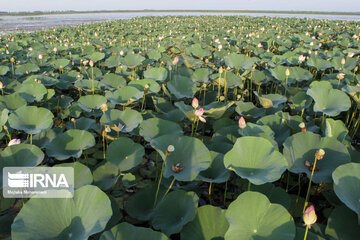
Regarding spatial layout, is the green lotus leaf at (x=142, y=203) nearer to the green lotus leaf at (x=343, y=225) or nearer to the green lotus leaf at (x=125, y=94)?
the green lotus leaf at (x=343, y=225)

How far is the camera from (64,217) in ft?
2.96

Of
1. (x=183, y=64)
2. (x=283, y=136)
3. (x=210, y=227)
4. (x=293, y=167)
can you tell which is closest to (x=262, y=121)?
(x=283, y=136)

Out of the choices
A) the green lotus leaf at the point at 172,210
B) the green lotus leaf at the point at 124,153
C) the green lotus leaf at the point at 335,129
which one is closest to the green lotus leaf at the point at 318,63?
the green lotus leaf at the point at 335,129

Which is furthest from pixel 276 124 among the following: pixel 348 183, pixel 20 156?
pixel 20 156

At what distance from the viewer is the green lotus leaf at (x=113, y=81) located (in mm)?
2430

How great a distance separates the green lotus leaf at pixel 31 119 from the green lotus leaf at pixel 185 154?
2.69 ft

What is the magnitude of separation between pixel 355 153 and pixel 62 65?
3.19 metres

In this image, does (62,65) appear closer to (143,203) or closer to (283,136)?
(143,203)

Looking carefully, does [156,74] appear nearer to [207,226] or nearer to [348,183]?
Answer: [207,226]

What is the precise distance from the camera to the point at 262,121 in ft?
5.24

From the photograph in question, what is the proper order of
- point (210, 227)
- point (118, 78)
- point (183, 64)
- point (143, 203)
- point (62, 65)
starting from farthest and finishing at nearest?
point (183, 64)
point (62, 65)
point (118, 78)
point (143, 203)
point (210, 227)

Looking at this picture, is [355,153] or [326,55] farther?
[326,55]

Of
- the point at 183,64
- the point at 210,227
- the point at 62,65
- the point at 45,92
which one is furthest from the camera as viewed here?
the point at 183,64

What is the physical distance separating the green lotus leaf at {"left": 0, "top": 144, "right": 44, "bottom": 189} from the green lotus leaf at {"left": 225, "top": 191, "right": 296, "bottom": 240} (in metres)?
0.96
